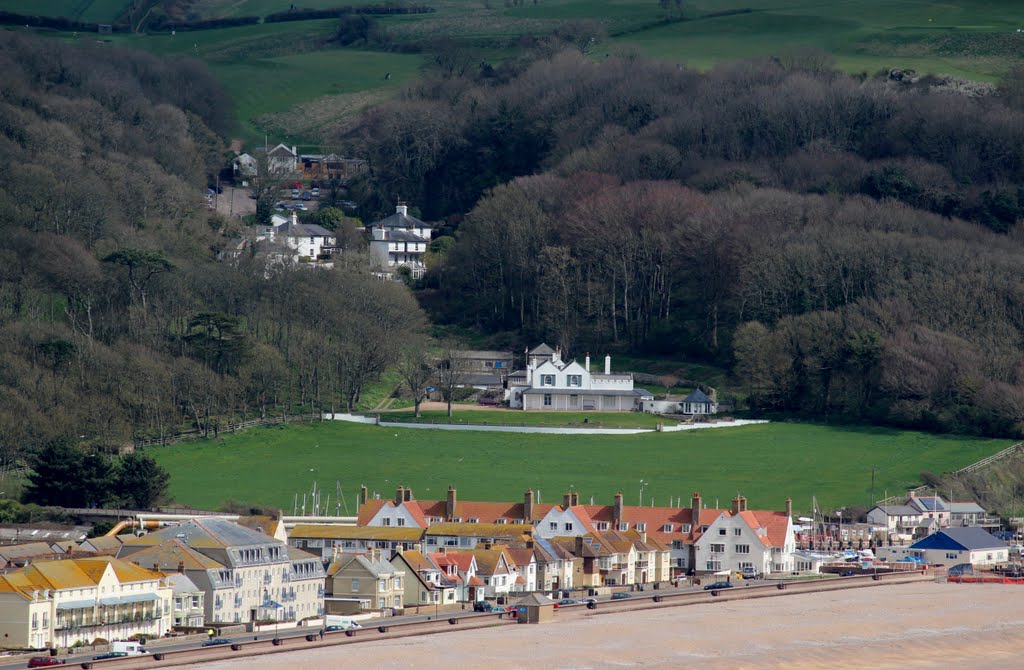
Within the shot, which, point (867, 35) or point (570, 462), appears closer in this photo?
point (570, 462)

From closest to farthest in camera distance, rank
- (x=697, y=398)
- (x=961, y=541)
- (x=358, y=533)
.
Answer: (x=358, y=533), (x=961, y=541), (x=697, y=398)

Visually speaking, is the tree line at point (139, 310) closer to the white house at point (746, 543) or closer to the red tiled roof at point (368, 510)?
the red tiled roof at point (368, 510)

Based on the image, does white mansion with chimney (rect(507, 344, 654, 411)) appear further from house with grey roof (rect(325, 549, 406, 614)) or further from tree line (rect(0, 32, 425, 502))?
house with grey roof (rect(325, 549, 406, 614))

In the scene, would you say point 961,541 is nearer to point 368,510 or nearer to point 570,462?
point 570,462

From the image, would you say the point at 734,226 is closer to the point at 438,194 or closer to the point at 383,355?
the point at 383,355

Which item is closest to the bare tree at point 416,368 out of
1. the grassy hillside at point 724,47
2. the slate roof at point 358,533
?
the slate roof at point 358,533

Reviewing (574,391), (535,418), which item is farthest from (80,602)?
(574,391)
